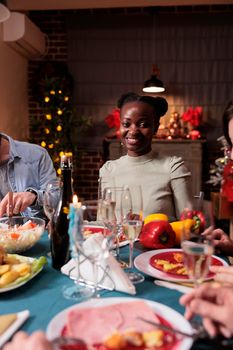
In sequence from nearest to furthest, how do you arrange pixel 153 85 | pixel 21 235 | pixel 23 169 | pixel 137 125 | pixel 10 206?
pixel 21 235 < pixel 10 206 < pixel 137 125 < pixel 23 169 < pixel 153 85

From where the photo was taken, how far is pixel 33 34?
4.23 meters

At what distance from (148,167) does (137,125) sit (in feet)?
0.72

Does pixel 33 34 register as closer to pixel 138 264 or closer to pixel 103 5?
pixel 103 5

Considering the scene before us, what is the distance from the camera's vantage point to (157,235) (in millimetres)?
1202

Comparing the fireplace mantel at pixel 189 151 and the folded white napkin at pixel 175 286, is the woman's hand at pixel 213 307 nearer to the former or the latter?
the folded white napkin at pixel 175 286

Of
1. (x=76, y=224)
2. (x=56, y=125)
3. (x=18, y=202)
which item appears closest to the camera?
(x=76, y=224)

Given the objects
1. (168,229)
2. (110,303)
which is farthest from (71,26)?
(110,303)

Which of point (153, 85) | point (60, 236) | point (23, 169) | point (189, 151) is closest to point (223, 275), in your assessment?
point (60, 236)

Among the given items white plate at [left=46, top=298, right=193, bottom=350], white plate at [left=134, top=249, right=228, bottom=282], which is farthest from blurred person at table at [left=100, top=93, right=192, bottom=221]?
white plate at [left=46, top=298, right=193, bottom=350]

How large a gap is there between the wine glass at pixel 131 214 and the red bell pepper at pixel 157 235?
0.45ft

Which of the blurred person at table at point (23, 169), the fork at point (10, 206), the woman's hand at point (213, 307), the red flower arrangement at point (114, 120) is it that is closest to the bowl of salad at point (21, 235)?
the fork at point (10, 206)

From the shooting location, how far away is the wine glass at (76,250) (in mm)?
818

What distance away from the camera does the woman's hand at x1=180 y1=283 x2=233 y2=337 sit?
0.65 m

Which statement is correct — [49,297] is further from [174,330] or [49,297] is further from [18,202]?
[18,202]
